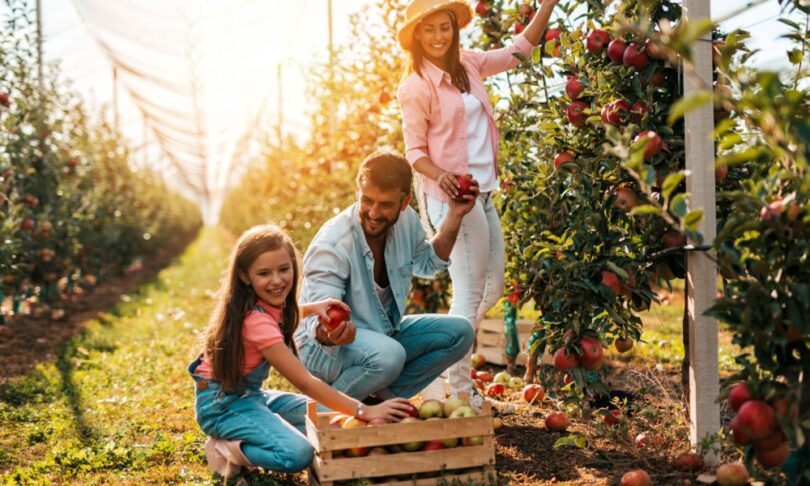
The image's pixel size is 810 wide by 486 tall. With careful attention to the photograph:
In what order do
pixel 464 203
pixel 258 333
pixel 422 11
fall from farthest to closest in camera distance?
pixel 422 11
pixel 464 203
pixel 258 333

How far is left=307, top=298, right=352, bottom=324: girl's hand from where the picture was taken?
302 cm

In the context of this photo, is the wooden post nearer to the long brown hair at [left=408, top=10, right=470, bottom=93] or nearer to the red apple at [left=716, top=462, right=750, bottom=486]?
the red apple at [left=716, top=462, right=750, bottom=486]

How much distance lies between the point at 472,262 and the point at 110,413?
2.10 metres

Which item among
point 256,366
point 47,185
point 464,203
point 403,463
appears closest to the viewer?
point 403,463

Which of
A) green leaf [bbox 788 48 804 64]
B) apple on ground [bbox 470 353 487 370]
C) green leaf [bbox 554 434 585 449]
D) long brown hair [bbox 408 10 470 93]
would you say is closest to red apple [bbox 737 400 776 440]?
green leaf [bbox 554 434 585 449]

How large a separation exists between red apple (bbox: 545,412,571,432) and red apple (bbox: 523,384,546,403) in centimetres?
46

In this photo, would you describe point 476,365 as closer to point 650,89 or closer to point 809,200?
point 650,89

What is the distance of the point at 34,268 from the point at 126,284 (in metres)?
4.58

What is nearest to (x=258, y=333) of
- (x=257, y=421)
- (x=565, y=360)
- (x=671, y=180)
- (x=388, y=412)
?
(x=257, y=421)

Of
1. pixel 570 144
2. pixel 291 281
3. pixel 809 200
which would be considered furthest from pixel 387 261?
pixel 809 200

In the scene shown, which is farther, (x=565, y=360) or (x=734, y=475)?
(x=565, y=360)

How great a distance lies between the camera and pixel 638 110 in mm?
3164

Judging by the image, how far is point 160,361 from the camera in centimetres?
591

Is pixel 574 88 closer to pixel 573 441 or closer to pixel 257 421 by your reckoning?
pixel 573 441
